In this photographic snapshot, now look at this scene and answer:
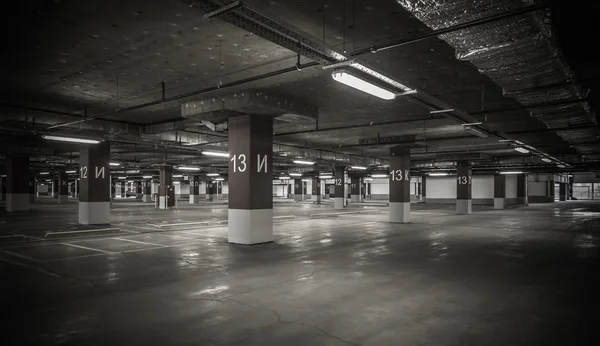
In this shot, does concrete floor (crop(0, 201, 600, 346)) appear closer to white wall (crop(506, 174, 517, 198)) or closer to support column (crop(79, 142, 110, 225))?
support column (crop(79, 142, 110, 225))

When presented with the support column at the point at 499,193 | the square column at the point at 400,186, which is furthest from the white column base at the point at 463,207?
the support column at the point at 499,193

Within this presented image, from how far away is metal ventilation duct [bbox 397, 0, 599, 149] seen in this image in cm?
448

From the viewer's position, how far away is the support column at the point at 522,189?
45816mm

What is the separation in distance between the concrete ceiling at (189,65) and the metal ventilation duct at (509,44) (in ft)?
2.13

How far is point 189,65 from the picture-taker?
335 inches

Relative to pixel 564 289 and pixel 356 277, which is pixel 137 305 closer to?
pixel 356 277

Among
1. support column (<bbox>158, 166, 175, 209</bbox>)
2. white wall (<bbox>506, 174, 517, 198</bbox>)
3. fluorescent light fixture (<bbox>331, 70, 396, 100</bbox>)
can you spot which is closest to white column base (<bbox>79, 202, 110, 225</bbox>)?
fluorescent light fixture (<bbox>331, 70, 396, 100</bbox>)

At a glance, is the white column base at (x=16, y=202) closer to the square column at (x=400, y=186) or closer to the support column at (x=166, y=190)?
the support column at (x=166, y=190)

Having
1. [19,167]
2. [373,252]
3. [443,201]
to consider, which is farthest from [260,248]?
[443,201]

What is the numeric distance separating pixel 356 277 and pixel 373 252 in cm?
332

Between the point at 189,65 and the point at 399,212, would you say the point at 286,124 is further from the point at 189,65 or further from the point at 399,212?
the point at 399,212

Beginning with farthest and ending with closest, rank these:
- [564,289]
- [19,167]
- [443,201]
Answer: [443,201] → [19,167] → [564,289]

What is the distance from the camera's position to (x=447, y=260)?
370 inches

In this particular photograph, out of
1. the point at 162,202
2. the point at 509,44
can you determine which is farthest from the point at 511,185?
the point at 509,44
